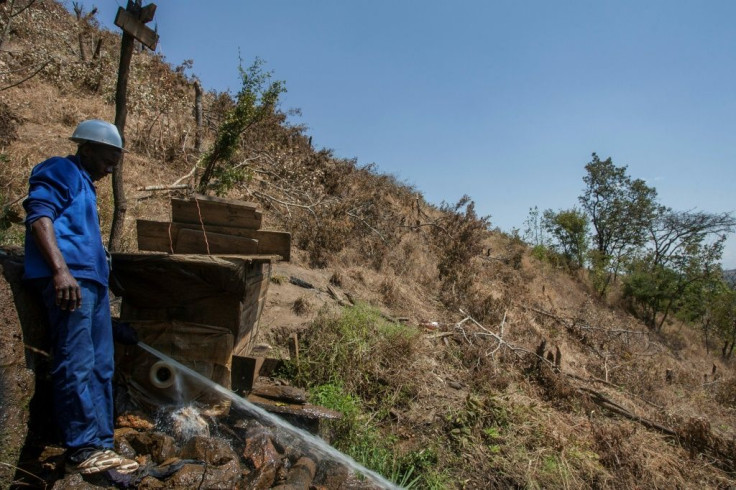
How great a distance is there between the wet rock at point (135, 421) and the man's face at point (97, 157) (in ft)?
5.42

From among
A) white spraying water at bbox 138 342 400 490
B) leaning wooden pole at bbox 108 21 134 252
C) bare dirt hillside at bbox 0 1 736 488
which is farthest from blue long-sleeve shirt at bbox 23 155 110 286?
bare dirt hillside at bbox 0 1 736 488

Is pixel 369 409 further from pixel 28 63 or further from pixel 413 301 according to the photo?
pixel 28 63

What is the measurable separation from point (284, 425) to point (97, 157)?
91.8 inches

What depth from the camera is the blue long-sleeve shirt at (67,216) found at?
2.53 meters

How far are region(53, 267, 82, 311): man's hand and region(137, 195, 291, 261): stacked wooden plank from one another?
136 cm

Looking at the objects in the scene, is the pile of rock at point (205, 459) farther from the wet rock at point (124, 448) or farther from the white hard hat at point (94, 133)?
the white hard hat at point (94, 133)

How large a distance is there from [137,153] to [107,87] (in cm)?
248

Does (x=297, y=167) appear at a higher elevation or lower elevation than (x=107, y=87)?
lower

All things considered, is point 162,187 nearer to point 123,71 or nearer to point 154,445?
point 123,71

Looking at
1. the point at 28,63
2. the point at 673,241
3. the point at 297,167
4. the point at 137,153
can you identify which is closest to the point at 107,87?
the point at 28,63

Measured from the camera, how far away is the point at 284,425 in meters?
3.70

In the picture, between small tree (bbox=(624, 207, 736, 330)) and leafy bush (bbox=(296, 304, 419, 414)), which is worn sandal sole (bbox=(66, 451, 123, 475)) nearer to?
leafy bush (bbox=(296, 304, 419, 414))

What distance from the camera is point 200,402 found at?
12.0ft

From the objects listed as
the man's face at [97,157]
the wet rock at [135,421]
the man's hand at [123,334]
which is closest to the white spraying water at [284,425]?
the man's hand at [123,334]
